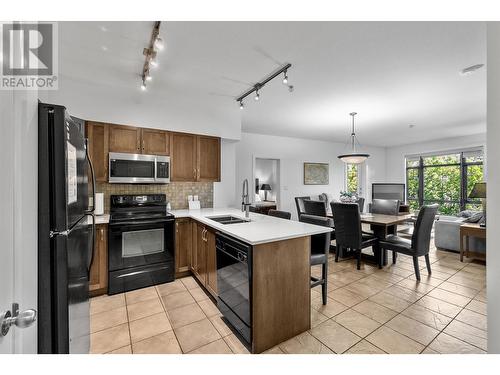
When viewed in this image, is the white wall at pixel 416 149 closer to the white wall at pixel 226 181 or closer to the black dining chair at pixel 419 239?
the black dining chair at pixel 419 239

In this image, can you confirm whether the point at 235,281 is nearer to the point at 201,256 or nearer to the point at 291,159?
the point at 201,256

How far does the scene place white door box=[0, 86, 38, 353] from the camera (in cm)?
72

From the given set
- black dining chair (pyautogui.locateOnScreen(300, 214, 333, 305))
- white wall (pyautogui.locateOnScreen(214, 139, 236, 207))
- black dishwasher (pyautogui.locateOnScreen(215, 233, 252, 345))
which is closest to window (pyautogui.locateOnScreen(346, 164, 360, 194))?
white wall (pyautogui.locateOnScreen(214, 139, 236, 207))

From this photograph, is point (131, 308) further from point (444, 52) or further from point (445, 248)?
point (445, 248)

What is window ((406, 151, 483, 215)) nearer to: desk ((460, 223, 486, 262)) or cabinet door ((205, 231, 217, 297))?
desk ((460, 223, 486, 262))

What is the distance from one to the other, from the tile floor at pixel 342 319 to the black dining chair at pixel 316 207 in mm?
1097

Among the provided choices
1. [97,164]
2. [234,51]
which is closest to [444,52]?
[234,51]

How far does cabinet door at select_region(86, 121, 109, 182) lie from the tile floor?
59.7 inches

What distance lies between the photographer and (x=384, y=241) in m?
3.31

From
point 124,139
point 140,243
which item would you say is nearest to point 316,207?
point 140,243

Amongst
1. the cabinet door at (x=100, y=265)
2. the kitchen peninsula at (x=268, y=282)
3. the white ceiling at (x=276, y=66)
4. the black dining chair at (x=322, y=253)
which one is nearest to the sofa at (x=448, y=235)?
the white ceiling at (x=276, y=66)

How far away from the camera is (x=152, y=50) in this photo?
2.10m

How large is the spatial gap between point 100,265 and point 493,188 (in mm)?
3335
